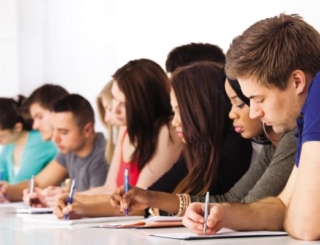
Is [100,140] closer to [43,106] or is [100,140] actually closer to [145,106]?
[43,106]

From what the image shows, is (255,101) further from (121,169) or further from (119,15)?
(119,15)

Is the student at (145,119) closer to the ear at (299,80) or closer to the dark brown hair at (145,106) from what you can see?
the dark brown hair at (145,106)

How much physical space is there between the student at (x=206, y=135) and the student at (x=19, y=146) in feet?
7.37

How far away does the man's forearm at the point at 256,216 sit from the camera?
2.58 metres

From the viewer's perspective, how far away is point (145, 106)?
13.2 ft

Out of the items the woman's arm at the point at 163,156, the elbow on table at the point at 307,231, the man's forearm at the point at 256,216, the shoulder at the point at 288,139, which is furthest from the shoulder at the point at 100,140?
the elbow on table at the point at 307,231

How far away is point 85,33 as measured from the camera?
5.84m

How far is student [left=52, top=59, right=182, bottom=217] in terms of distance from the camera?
156 inches

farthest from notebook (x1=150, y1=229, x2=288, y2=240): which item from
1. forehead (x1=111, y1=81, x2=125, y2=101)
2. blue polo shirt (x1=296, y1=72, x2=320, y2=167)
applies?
forehead (x1=111, y1=81, x2=125, y2=101)

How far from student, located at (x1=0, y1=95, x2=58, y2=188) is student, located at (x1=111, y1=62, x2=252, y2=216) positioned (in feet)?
7.37

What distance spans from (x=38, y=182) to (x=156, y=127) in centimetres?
139

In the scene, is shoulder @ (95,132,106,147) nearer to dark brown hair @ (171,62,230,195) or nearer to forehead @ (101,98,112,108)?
forehead @ (101,98,112,108)

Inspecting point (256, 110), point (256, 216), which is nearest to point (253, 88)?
point (256, 110)

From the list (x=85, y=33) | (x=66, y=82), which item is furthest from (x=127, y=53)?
(x=66, y=82)
